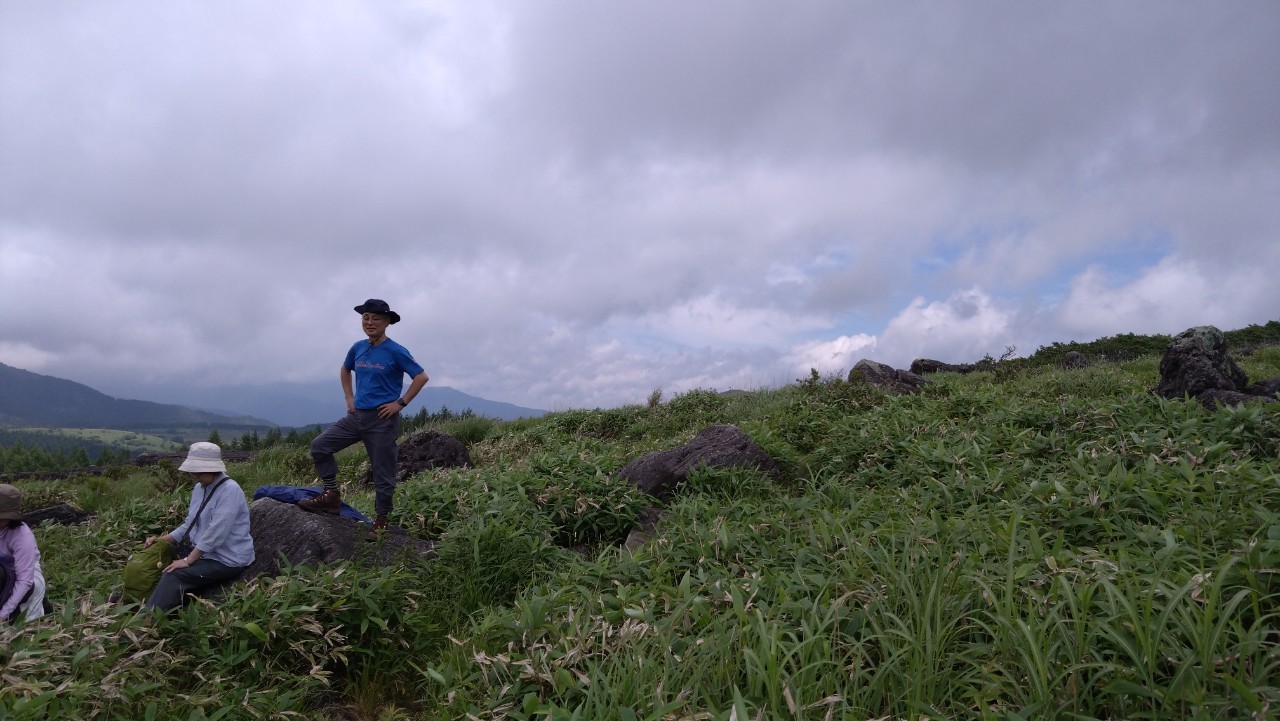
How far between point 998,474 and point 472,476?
660cm

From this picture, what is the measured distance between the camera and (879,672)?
9.56 feet

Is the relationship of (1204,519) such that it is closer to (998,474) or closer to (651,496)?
(998,474)

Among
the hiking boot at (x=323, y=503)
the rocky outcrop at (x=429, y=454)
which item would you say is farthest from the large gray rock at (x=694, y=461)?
the rocky outcrop at (x=429, y=454)

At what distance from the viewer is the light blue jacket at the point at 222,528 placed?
5.36 m

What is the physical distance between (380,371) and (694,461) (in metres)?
3.83

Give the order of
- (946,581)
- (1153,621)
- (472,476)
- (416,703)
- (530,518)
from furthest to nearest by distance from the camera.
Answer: (472,476)
(530,518)
(416,703)
(946,581)
(1153,621)

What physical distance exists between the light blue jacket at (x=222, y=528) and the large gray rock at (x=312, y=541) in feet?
0.87

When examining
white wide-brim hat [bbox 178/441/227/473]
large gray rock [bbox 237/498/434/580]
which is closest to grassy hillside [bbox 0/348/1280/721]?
large gray rock [bbox 237/498/434/580]

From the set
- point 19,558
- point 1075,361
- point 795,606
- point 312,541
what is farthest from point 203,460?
point 1075,361

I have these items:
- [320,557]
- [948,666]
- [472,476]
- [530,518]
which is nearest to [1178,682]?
[948,666]

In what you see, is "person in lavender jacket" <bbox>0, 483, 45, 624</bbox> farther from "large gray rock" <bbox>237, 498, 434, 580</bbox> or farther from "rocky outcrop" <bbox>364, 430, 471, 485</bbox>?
"rocky outcrop" <bbox>364, 430, 471, 485</bbox>

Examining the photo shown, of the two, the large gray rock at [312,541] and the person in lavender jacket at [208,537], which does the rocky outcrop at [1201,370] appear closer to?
the large gray rock at [312,541]

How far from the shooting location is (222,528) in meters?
5.37

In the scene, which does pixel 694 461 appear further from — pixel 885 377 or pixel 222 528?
pixel 885 377
